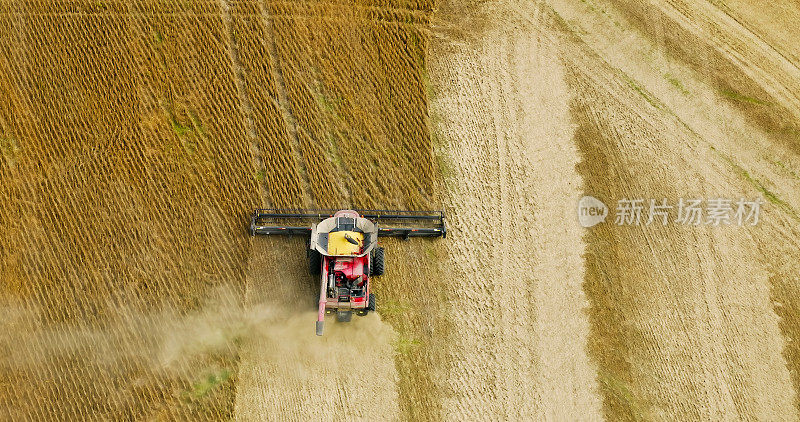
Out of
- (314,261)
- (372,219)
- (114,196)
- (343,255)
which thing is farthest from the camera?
(114,196)

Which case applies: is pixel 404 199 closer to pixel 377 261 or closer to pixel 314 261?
pixel 377 261

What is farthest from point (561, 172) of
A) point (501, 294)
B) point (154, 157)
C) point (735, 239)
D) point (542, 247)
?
point (154, 157)

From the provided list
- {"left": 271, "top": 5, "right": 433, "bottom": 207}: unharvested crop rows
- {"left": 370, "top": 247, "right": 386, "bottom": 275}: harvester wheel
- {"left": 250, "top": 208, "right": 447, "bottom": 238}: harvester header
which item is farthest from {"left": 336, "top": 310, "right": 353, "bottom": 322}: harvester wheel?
{"left": 271, "top": 5, "right": 433, "bottom": 207}: unharvested crop rows

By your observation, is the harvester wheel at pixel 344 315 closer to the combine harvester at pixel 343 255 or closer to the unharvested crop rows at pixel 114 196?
the combine harvester at pixel 343 255

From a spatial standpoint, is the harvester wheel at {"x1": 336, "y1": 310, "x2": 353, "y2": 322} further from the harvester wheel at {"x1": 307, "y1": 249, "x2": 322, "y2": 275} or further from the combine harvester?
the harvester wheel at {"x1": 307, "y1": 249, "x2": 322, "y2": 275}

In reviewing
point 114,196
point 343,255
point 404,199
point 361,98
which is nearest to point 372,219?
point 404,199

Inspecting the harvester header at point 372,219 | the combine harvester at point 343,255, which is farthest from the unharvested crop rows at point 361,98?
the combine harvester at point 343,255
